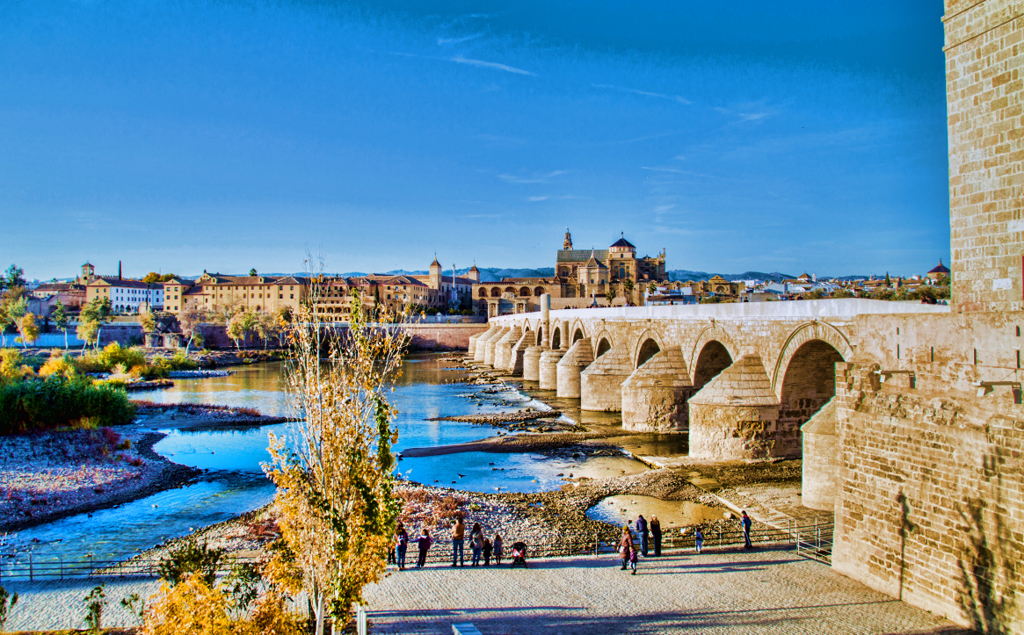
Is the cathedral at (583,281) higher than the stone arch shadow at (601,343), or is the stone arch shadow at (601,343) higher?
the cathedral at (583,281)

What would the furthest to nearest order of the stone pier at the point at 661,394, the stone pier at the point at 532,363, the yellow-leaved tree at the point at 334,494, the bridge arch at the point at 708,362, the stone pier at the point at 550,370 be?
the stone pier at the point at 532,363
the stone pier at the point at 550,370
the stone pier at the point at 661,394
the bridge arch at the point at 708,362
the yellow-leaved tree at the point at 334,494

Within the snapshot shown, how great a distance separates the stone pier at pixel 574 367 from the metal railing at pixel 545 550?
2090cm

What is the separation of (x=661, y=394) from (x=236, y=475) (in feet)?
44.4

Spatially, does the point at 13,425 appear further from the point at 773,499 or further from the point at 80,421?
the point at 773,499

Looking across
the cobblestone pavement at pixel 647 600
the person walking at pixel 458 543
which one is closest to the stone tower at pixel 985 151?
the cobblestone pavement at pixel 647 600

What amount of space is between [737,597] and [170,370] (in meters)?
52.5

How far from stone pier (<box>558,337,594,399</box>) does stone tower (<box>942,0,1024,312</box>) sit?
24.7 metres

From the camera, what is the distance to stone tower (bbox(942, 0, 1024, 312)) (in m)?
7.48

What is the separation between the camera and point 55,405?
22.1m

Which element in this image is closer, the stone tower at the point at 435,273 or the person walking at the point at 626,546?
the person walking at the point at 626,546

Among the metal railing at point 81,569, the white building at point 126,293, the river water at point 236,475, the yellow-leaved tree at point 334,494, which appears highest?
the white building at point 126,293

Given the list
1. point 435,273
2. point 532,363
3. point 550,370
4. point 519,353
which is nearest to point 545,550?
point 550,370

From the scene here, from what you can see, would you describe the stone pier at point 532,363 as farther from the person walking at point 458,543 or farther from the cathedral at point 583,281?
the cathedral at point 583,281

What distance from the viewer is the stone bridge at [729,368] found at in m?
14.9
